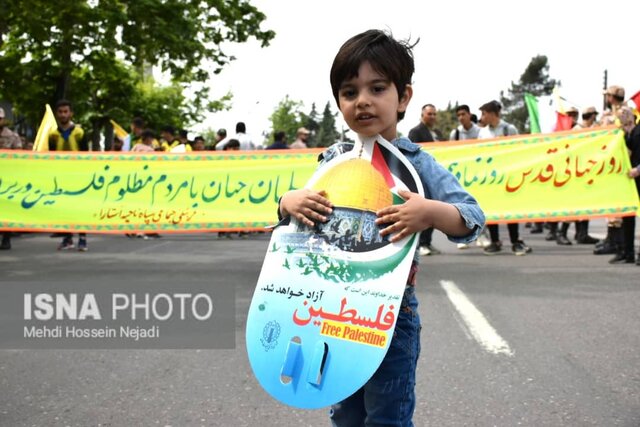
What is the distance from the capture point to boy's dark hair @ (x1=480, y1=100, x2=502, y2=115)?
10836 millimetres

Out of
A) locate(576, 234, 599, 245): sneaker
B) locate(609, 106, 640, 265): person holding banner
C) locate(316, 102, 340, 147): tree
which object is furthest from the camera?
locate(316, 102, 340, 147): tree

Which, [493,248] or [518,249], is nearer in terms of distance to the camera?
[518,249]

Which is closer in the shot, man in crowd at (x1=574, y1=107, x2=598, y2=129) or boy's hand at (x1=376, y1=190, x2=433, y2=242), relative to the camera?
boy's hand at (x1=376, y1=190, x2=433, y2=242)

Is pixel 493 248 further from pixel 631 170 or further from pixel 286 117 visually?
pixel 286 117

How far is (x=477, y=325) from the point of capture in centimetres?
568

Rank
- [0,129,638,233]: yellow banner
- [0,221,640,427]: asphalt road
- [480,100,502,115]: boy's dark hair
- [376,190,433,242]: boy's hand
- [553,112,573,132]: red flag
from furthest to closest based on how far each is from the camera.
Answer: [553,112,573,132]: red flag → [480,100,502,115]: boy's dark hair → [0,129,638,233]: yellow banner → [0,221,640,427]: asphalt road → [376,190,433,242]: boy's hand

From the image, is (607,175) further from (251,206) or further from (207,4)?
(207,4)

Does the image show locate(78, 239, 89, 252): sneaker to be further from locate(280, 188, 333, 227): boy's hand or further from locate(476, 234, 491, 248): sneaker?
locate(280, 188, 333, 227): boy's hand

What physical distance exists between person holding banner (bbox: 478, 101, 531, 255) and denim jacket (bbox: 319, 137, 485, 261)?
8690 millimetres

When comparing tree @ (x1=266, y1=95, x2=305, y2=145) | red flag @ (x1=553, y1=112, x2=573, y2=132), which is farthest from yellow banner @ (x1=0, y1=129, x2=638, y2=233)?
tree @ (x1=266, y1=95, x2=305, y2=145)

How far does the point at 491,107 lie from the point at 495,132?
1.24ft

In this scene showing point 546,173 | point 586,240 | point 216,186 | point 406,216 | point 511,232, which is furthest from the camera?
point 586,240

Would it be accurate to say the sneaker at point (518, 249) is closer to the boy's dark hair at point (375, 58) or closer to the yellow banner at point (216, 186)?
the yellow banner at point (216, 186)

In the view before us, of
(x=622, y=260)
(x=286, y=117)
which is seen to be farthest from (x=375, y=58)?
(x=286, y=117)
